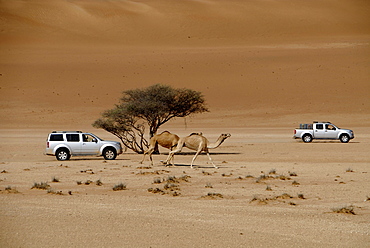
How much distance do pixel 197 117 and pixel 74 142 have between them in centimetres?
3834

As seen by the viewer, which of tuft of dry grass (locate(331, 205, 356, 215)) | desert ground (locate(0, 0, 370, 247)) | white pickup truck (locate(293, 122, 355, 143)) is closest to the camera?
desert ground (locate(0, 0, 370, 247))

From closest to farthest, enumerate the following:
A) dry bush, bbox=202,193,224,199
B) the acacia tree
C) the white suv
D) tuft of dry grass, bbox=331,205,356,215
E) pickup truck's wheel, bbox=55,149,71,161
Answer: tuft of dry grass, bbox=331,205,356,215 → dry bush, bbox=202,193,224,199 → the white suv → pickup truck's wheel, bbox=55,149,71,161 → the acacia tree

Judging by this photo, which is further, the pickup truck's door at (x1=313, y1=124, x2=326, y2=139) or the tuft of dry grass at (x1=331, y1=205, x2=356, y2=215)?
the pickup truck's door at (x1=313, y1=124, x2=326, y2=139)

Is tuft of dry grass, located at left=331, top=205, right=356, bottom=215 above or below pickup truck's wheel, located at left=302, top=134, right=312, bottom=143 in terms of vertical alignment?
below

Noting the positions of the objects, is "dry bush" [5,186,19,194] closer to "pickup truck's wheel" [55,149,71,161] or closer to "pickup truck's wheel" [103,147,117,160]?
"pickup truck's wheel" [55,149,71,161]

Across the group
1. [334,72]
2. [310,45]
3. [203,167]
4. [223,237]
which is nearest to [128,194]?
[223,237]

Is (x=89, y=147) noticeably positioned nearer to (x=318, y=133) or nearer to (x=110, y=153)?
(x=110, y=153)

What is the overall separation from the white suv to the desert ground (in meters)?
0.75

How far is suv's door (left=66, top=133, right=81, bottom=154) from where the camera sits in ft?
98.4

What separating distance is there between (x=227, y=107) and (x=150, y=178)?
50248 millimetres

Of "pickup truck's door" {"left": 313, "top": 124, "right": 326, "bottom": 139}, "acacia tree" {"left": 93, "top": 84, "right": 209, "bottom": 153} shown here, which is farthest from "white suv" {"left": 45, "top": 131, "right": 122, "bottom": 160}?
"pickup truck's door" {"left": 313, "top": 124, "right": 326, "bottom": 139}

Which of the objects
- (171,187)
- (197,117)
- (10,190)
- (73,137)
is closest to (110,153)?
(73,137)

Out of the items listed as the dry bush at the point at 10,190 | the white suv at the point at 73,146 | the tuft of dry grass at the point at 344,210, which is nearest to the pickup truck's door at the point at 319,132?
the white suv at the point at 73,146

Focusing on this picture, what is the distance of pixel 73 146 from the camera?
30.0 m
